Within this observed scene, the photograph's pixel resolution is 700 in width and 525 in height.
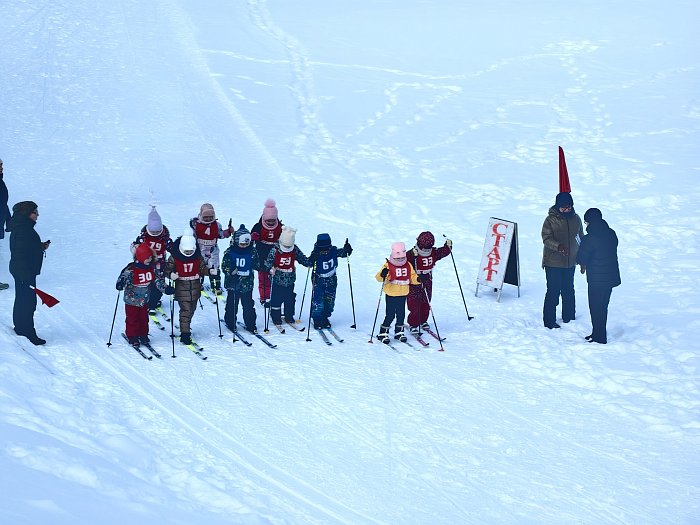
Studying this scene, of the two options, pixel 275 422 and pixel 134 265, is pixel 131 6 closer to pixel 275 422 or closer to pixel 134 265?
pixel 134 265

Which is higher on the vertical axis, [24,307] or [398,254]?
[398,254]

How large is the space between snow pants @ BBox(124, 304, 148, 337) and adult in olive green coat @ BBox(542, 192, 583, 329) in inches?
211

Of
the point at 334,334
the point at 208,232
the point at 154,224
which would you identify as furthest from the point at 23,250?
the point at 334,334

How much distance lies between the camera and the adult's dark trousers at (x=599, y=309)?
11.9 meters

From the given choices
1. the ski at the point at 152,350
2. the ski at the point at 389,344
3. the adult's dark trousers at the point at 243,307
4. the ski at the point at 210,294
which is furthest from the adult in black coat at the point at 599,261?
the ski at the point at 152,350

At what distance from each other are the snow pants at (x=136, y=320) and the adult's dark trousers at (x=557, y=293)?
535 cm

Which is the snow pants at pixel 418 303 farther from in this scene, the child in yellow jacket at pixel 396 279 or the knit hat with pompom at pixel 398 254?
the knit hat with pompom at pixel 398 254

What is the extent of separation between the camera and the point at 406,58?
1091 inches

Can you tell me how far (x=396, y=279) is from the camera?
1193 centimetres

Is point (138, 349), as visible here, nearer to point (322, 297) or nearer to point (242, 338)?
point (242, 338)

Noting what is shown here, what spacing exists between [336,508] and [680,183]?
13031 millimetres

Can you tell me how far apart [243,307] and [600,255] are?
15.2ft

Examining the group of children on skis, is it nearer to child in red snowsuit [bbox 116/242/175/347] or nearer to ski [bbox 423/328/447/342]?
child in red snowsuit [bbox 116/242/175/347]

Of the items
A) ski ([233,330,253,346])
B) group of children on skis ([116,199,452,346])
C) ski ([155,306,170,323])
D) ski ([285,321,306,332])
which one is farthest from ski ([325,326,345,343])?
ski ([155,306,170,323])
